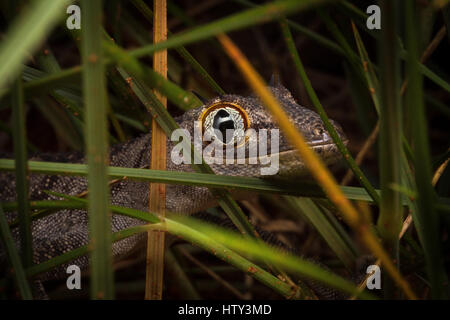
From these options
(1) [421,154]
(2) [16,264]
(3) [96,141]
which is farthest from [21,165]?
(1) [421,154]

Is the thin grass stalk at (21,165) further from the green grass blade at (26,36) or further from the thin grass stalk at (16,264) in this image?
the green grass blade at (26,36)

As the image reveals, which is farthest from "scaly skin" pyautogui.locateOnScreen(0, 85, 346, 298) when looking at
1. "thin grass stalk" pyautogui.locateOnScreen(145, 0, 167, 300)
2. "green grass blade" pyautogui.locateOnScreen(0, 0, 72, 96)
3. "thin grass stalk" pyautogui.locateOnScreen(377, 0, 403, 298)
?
"green grass blade" pyautogui.locateOnScreen(0, 0, 72, 96)

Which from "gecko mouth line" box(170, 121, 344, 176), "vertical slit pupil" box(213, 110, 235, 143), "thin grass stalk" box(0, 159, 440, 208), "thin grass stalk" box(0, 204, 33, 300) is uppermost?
"vertical slit pupil" box(213, 110, 235, 143)

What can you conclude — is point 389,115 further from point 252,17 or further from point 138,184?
point 138,184

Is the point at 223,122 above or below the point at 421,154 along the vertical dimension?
above

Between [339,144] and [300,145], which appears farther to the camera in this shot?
[339,144]

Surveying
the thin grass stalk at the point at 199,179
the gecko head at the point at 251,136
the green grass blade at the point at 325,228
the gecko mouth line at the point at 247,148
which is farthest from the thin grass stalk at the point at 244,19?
the green grass blade at the point at 325,228

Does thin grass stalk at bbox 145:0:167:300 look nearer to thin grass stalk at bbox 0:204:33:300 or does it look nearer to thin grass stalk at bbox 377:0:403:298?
thin grass stalk at bbox 0:204:33:300
